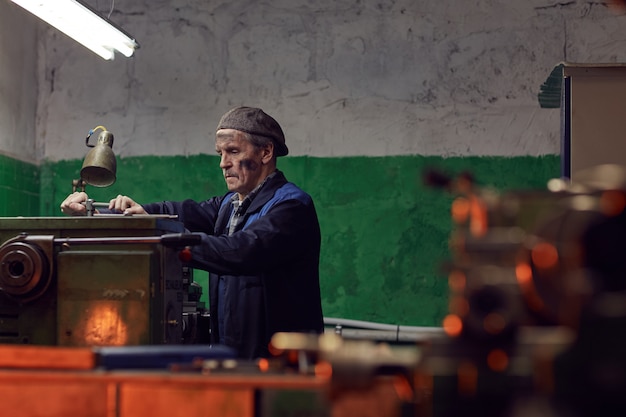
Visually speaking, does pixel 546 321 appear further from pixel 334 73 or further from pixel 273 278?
pixel 334 73

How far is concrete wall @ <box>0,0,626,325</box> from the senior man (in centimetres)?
139

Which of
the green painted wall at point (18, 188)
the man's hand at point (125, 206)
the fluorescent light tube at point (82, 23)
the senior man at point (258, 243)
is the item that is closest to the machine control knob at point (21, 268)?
the senior man at point (258, 243)

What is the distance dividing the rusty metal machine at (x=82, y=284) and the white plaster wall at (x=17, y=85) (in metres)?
2.40

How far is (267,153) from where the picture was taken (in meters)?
3.78

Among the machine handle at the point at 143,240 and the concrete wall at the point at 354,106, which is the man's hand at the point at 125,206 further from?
the concrete wall at the point at 354,106

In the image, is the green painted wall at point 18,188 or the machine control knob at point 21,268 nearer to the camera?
the machine control knob at point 21,268

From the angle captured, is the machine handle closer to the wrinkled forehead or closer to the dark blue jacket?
the dark blue jacket

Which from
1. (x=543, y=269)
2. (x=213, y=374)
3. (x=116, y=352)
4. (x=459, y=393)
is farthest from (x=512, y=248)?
(x=116, y=352)

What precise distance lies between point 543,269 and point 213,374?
658mm

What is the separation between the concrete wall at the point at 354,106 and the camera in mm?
5113

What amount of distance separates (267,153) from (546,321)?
2.37 metres

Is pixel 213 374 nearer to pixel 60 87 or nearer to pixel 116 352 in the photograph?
pixel 116 352

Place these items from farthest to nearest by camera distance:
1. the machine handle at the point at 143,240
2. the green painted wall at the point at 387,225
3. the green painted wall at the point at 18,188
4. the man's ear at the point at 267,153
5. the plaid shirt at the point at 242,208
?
the green painted wall at the point at 387,225 < the green painted wall at the point at 18,188 < the man's ear at the point at 267,153 < the plaid shirt at the point at 242,208 < the machine handle at the point at 143,240

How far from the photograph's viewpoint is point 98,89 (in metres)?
5.41
